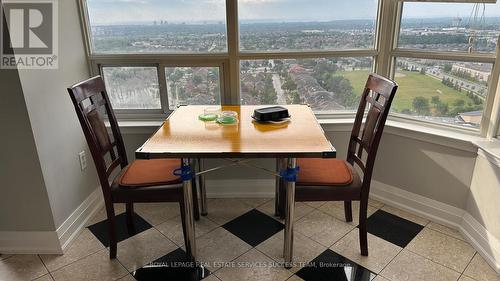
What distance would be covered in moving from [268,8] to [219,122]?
90cm

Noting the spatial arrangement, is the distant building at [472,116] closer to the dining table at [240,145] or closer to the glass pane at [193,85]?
the dining table at [240,145]

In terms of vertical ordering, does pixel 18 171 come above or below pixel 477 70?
below

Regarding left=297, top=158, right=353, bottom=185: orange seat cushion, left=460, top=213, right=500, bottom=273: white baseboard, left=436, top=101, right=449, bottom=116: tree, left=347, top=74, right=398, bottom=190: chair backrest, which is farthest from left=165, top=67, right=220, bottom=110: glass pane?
left=460, top=213, right=500, bottom=273: white baseboard

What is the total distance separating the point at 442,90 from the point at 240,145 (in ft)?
4.73

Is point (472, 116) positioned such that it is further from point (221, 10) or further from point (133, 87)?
point (133, 87)

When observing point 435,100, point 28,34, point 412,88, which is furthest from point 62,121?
point 435,100

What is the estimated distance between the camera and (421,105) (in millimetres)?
2221

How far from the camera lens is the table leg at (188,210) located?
62.4 inches

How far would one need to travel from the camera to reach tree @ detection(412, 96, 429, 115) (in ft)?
7.23

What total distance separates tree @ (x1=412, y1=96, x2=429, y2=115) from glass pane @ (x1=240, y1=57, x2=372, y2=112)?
358 millimetres

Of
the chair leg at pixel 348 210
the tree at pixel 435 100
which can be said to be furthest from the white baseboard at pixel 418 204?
the tree at pixel 435 100

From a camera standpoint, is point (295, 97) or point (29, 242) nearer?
point (29, 242)

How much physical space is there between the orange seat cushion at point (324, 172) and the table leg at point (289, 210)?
107 millimetres

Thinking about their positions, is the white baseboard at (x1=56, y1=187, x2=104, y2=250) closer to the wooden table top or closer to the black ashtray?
the wooden table top
